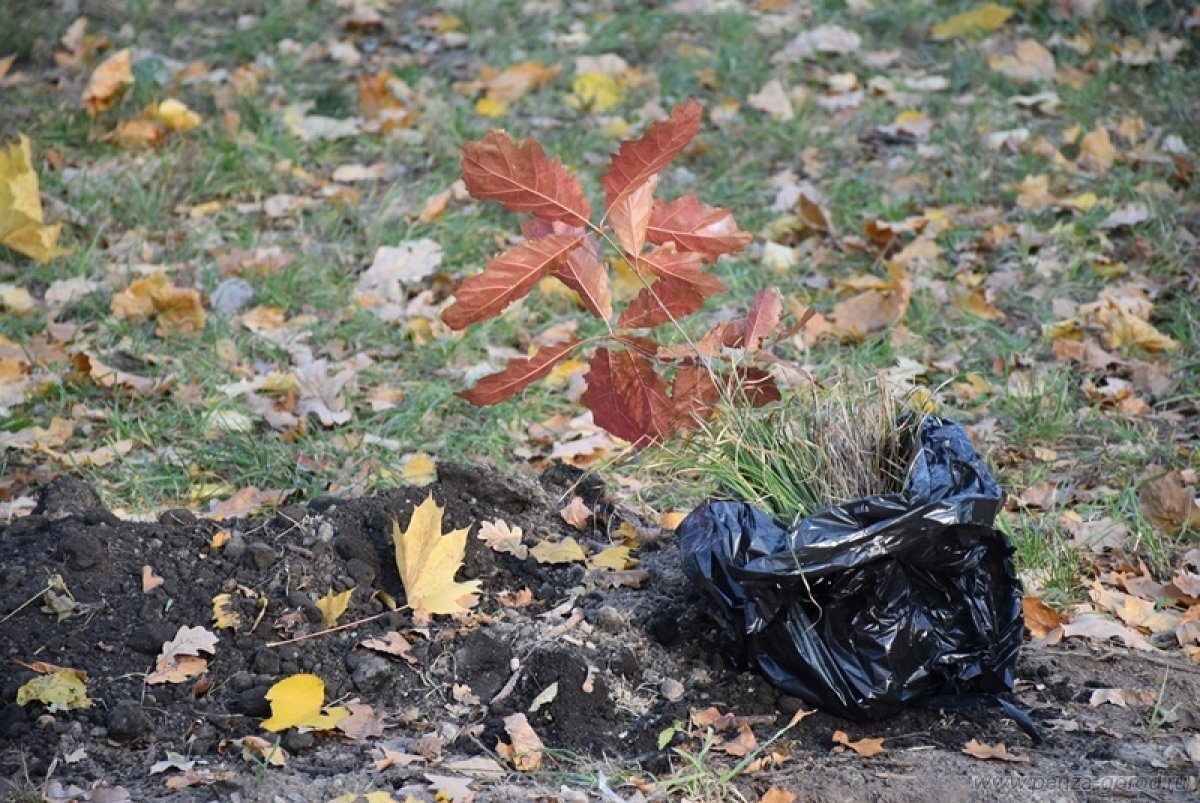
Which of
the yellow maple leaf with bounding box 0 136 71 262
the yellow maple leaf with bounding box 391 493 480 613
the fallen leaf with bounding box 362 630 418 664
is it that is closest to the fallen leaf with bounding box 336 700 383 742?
the fallen leaf with bounding box 362 630 418 664

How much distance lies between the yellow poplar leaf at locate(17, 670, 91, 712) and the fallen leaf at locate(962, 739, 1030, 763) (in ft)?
5.22

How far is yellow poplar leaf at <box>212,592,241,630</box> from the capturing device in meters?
2.57

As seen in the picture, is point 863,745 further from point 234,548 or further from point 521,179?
point 234,548

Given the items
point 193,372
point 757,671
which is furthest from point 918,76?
point 757,671

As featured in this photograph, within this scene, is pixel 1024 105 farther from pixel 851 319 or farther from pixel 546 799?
pixel 546 799

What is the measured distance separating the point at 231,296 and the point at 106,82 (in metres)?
1.51

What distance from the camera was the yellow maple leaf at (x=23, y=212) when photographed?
14.8ft

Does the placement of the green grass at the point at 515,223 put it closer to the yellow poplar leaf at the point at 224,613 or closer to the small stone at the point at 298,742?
the yellow poplar leaf at the point at 224,613

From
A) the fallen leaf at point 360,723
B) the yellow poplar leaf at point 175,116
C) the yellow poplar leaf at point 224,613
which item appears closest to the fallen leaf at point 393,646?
the fallen leaf at point 360,723

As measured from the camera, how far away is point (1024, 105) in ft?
18.5

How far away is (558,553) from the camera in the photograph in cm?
284

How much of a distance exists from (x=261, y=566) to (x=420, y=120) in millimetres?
3414

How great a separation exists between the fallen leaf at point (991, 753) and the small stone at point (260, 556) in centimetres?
143

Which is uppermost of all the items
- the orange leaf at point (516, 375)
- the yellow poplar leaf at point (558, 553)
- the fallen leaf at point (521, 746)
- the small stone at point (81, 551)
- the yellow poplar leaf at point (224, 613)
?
the orange leaf at point (516, 375)
